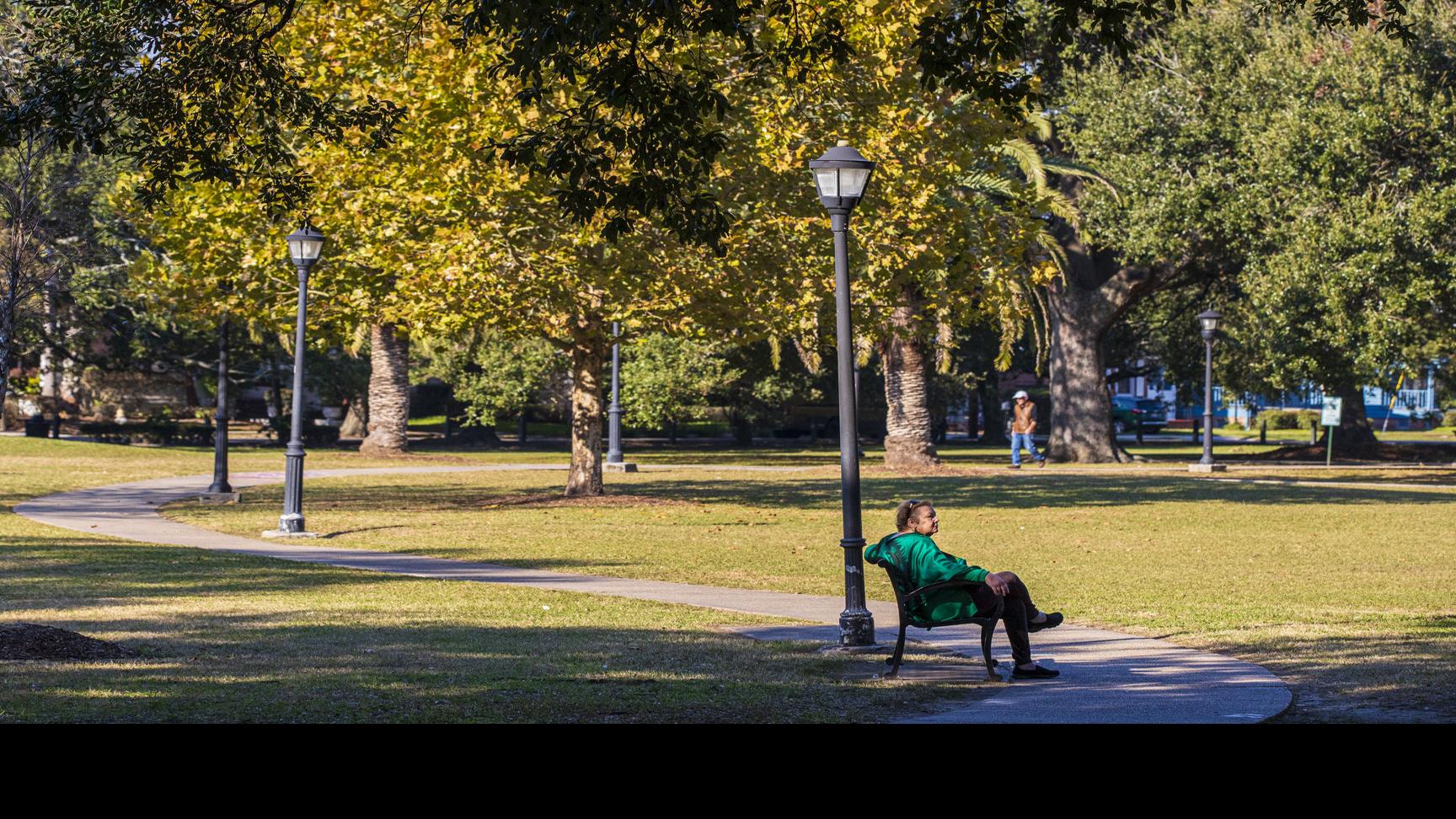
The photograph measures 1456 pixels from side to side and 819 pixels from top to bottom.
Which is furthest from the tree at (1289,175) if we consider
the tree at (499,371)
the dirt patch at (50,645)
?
the dirt patch at (50,645)

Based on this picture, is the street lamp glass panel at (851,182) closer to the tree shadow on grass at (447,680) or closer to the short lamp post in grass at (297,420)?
the tree shadow on grass at (447,680)

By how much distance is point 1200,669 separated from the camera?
403 inches

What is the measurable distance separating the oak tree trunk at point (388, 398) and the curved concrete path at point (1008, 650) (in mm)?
22437

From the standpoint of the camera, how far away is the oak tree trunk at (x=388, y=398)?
43.8 m

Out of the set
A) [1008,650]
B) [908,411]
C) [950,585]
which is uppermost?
[908,411]

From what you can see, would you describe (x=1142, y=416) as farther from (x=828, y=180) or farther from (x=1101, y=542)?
(x=828, y=180)

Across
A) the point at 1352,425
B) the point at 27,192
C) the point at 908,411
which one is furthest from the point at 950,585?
the point at 1352,425

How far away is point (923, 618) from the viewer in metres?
9.82

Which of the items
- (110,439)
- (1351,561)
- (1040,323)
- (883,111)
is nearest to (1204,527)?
(1351,561)

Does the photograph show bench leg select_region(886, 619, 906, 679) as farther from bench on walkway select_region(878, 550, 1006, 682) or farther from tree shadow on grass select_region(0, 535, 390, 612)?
tree shadow on grass select_region(0, 535, 390, 612)

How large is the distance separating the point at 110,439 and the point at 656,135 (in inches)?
1529

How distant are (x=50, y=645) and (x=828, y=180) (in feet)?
19.6

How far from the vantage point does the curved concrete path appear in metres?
8.62

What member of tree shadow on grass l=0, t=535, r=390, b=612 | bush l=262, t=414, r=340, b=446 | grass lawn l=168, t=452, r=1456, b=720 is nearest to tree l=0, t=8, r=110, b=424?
tree shadow on grass l=0, t=535, r=390, b=612
